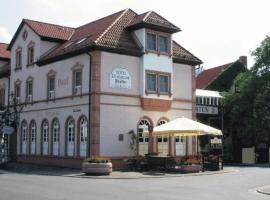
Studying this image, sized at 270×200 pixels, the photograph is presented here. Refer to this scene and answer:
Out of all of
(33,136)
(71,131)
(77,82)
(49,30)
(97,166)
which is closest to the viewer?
(97,166)

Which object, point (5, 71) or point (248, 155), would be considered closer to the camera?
point (248, 155)

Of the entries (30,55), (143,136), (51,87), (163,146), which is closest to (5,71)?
(30,55)

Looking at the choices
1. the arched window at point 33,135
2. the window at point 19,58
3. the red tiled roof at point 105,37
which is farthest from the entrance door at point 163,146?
the window at point 19,58

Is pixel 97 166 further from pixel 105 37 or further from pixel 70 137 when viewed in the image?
pixel 105 37

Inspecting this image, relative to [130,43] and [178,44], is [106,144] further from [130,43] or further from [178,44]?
[178,44]

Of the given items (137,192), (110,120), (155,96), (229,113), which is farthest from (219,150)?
(137,192)

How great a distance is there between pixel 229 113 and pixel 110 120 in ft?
53.5

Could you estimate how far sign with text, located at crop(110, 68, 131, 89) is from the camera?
3189 cm

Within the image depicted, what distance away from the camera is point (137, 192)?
17.4 meters

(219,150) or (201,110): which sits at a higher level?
(201,110)

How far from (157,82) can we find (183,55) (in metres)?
3.91

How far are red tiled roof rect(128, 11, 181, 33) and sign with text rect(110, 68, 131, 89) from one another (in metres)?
3.31

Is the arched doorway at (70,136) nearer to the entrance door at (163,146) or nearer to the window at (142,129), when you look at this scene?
the window at (142,129)

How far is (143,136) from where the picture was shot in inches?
1314
